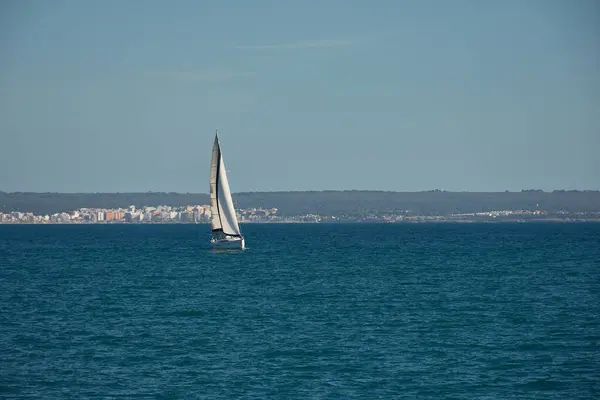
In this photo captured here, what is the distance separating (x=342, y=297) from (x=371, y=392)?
86.4 ft

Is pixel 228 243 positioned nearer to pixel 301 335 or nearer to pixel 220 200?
pixel 220 200

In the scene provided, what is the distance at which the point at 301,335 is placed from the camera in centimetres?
4109

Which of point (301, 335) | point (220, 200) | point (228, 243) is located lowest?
point (301, 335)

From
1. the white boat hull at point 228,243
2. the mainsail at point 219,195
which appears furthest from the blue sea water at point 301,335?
the white boat hull at point 228,243

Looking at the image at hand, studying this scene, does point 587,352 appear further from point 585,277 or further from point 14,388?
point 585,277

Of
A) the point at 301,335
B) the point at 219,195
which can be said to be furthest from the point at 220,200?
the point at 301,335

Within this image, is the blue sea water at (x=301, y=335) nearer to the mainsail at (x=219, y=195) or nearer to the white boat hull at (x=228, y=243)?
the mainsail at (x=219, y=195)

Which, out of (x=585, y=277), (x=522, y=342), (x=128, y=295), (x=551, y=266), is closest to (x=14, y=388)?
(x=522, y=342)

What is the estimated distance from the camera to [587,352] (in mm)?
36656

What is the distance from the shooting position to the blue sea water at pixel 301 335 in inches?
1238

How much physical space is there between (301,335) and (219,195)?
5735cm

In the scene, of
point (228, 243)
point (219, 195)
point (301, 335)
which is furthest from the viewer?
point (228, 243)

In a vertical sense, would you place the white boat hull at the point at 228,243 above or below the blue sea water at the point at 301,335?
above

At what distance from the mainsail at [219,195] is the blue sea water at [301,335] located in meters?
21.8
